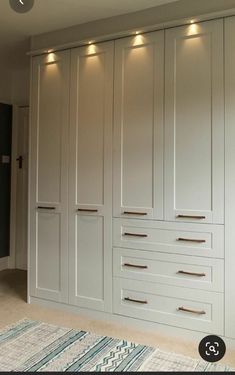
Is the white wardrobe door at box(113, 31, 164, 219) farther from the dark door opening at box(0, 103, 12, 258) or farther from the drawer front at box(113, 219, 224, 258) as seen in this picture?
the dark door opening at box(0, 103, 12, 258)

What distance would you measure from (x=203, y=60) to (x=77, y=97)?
3.87 feet

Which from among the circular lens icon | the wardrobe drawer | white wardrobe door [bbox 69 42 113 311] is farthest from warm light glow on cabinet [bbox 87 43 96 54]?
the circular lens icon

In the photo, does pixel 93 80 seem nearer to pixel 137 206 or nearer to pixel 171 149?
pixel 171 149

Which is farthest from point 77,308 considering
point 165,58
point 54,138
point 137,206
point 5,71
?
point 5,71

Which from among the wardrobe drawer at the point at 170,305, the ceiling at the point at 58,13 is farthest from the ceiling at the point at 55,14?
the wardrobe drawer at the point at 170,305

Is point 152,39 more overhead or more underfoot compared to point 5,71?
more underfoot

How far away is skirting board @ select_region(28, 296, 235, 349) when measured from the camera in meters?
2.63

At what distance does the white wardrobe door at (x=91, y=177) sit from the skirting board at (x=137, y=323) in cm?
7

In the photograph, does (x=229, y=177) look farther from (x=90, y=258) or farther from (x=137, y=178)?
(x=90, y=258)

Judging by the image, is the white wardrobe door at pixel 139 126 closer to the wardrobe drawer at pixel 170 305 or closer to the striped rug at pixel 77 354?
the wardrobe drawer at pixel 170 305

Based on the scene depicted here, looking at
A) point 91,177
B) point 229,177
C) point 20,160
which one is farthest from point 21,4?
point 20,160

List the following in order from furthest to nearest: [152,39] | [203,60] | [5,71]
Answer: [5,71]
[152,39]
[203,60]

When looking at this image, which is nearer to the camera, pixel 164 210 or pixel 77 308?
pixel 164 210

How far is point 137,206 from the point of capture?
9.45 feet
